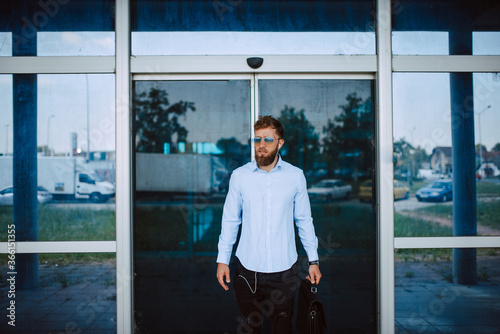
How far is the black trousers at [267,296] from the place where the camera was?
2467 mm

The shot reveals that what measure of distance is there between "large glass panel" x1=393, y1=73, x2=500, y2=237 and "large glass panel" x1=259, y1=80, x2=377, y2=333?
0.26m

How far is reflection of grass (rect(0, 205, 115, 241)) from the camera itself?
306cm

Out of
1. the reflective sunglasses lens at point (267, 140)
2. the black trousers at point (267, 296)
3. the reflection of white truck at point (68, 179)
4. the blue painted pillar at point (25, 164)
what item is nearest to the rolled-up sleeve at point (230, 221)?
the black trousers at point (267, 296)

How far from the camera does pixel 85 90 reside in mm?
3094

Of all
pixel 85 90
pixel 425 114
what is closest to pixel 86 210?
pixel 85 90

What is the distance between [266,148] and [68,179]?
1.70 meters

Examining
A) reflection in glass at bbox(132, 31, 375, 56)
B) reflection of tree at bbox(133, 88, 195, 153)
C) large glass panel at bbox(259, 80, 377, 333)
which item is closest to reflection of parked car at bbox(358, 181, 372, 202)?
large glass panel at bbox(259, 80, 377, 333)

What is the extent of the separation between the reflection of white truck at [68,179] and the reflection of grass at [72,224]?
120 mm

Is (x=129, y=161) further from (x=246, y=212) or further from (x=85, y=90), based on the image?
(x=246, y=212)

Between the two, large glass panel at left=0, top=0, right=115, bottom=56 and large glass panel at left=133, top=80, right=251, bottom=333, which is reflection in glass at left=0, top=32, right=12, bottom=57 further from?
large glass panel at left=133, top=80, right=251, bottom=333

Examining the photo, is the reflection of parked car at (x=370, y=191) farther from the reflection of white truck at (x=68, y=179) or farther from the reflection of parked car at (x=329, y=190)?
the reflection of white truck at (x=68, y=179)

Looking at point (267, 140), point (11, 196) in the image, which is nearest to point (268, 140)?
point (267, 140)

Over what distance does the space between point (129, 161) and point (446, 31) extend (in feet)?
9.30

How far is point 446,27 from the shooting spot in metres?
3.20
